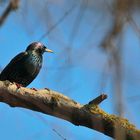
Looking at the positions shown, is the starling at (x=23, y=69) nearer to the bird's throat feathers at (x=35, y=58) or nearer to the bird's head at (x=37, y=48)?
the bird's throat feathers at (x=35, y=58)

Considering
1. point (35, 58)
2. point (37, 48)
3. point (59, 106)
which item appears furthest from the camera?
point (37, 48)

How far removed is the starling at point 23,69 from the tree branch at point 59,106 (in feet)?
10.5

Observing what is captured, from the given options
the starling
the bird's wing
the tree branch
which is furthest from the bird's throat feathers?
the tree branch

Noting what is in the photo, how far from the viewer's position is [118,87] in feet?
4.81

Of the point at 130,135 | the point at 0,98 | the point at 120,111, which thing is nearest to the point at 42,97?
the point at 0,98

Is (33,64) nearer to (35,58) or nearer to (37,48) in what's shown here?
(35,58)

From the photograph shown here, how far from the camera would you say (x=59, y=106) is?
3.68 metres

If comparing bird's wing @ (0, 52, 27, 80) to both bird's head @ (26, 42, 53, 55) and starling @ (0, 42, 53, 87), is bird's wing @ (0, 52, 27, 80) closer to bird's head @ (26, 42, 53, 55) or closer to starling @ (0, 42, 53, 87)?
starling @ (0, 42, 53, 87)

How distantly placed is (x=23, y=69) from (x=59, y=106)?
11.9 feet

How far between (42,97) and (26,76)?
10.9 feet

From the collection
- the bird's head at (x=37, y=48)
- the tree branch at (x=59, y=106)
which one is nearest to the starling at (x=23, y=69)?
the bird's head at (x=37, y=48)

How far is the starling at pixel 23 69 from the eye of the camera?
277 inches

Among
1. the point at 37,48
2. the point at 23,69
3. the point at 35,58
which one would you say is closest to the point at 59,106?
the point at 23,69

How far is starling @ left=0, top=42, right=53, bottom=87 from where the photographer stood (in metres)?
7.04
